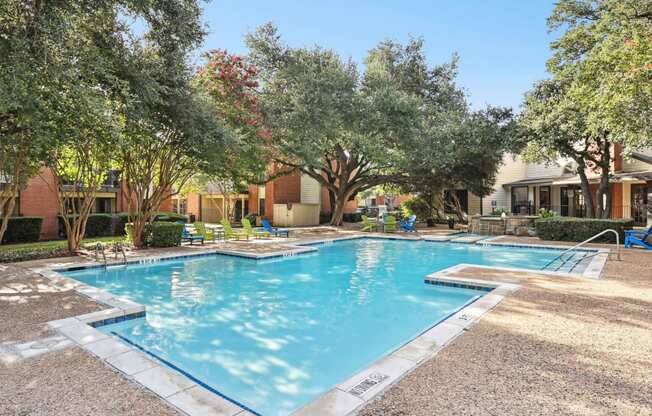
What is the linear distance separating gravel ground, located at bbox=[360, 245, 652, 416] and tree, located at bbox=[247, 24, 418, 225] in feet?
41.8

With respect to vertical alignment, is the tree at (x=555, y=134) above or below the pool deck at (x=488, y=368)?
above

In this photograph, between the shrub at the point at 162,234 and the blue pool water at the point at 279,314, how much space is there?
221 cm

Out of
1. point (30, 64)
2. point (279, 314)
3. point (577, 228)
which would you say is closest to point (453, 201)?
point (577, 228)

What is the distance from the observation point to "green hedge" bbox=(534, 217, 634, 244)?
1477 cm

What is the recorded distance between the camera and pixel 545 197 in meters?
25.6

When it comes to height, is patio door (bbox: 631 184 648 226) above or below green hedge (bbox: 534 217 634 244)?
above

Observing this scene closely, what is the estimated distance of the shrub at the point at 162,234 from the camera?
542 inches

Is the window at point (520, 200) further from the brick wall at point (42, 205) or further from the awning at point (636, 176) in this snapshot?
the brick wall at point (42, 205)

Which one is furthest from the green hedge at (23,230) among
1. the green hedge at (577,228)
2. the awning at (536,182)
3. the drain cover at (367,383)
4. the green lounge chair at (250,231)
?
the awning at (536,182)

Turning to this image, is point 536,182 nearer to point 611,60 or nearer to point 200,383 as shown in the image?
point 611,60

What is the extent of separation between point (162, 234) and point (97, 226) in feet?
23.5

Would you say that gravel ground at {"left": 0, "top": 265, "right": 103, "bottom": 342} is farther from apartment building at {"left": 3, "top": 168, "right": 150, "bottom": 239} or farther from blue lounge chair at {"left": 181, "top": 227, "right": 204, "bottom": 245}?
apartment building at {"left": 3, "top": 168, "right": 150, "bottom": 239}

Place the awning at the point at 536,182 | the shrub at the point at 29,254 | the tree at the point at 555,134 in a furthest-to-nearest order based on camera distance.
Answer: the awning at the point at 536,182 → the tree at the point at 555,134 → the shrub at the point at 29,254

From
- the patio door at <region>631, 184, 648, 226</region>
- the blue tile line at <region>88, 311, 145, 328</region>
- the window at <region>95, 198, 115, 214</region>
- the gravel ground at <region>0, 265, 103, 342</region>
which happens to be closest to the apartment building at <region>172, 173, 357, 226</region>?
the window at <region>95, 198, 115, 214</region>
